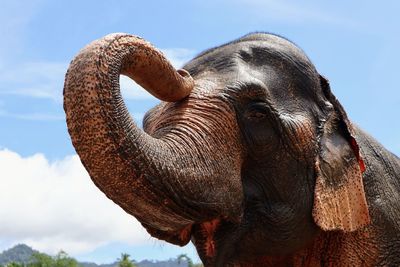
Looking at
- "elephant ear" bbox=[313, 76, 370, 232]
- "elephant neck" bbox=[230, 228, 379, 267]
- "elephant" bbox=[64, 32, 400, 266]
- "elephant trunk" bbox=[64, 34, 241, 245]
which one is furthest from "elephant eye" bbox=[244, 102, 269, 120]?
"elephant neck" bbox=[230, 228, 379, 267]

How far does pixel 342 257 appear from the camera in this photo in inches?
173

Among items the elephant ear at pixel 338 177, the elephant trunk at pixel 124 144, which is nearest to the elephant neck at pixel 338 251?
the elephant ear at pixel 338 177

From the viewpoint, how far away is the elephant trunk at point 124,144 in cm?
303

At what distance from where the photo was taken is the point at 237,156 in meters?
3.74

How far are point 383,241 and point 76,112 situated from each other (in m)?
2.13

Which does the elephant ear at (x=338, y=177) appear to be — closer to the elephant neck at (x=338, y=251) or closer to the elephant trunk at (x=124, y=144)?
the elephant neck at (x=338, y=251)

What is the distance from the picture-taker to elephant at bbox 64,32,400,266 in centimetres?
310

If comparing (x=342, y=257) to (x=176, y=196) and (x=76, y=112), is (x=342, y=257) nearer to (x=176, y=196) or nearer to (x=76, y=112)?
(x=176, y=196)

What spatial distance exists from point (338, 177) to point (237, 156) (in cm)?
60

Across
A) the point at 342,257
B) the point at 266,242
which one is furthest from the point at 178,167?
the point at 342,257

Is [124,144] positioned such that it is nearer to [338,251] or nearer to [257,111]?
[257,111]

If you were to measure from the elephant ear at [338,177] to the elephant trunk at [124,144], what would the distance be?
0.73 meters

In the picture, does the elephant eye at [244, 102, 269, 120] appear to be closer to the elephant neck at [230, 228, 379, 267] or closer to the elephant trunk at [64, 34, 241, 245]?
the elephant trunk at [64, 34, 241, 245]

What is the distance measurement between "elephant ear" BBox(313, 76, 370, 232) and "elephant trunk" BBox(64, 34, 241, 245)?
2.41 feet
